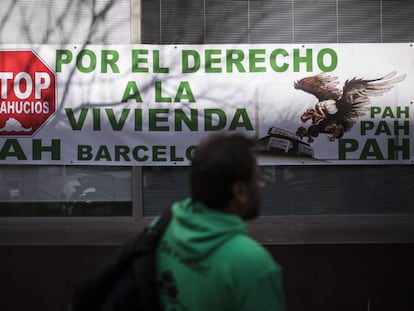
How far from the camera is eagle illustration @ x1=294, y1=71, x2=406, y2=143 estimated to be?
219 inches

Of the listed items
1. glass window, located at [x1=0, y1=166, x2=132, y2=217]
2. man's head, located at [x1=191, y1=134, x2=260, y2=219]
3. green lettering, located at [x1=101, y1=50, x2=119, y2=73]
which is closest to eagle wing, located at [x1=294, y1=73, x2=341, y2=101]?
green lettering, located at [x1=101, y1=50, x2=119, y2=73]

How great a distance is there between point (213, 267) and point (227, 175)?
10.1 inches

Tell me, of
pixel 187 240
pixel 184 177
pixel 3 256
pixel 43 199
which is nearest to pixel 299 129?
pixel 184 177

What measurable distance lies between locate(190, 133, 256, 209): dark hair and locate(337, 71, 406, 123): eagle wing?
4106 millimetres

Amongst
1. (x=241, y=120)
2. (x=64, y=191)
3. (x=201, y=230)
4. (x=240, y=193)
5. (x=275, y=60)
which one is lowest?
(x=64, y=191)

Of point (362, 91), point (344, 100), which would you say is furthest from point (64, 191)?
point (362, 91)

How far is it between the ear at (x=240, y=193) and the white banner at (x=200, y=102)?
12.6 feet

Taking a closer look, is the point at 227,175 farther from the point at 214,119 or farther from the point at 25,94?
the point at 25,94

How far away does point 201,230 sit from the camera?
1.63m

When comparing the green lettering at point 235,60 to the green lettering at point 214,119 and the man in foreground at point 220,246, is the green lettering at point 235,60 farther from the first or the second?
the man in foreground at point 220,246

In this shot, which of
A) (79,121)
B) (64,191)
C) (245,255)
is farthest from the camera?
(64,191)

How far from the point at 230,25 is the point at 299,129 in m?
1.21

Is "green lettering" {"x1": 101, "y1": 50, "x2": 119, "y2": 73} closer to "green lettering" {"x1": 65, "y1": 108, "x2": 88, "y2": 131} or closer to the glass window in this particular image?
"green lettering" {"x1": 65, "y1": 108, "x2": 88, "y2": 131}

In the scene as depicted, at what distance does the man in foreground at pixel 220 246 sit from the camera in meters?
1.54
